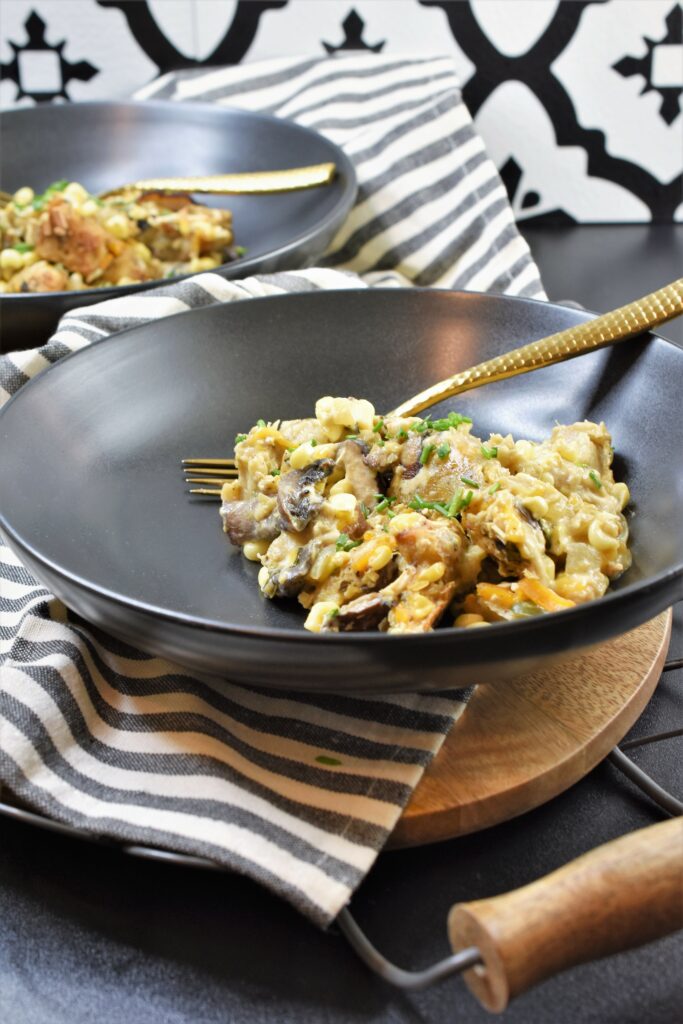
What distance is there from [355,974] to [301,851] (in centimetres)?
12

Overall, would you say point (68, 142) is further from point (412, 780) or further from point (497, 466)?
point (412, 780)

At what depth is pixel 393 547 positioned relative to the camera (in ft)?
3.95

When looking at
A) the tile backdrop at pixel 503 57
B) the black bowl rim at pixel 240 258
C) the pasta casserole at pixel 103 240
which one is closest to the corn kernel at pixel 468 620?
the black bowl rim at pixel 240 258

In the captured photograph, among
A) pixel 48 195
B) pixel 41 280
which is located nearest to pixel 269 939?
pixel 41 280

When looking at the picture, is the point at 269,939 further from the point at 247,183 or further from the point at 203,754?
the point at 247,183

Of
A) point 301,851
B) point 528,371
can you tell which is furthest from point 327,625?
point 528,371

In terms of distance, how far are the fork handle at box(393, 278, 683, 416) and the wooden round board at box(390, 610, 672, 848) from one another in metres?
0.44

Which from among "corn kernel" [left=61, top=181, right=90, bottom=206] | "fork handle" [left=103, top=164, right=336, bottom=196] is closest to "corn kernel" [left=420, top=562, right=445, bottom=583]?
"fork handle" [left=103, top=164, right=336, bottom=196]

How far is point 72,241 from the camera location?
2057mm

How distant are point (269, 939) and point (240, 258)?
1.42 meters

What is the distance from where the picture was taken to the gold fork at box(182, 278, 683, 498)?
1.48m

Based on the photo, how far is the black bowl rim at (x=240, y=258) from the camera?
71.8 inches

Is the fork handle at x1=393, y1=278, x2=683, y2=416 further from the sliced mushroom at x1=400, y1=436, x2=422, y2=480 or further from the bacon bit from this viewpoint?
the bacon bit

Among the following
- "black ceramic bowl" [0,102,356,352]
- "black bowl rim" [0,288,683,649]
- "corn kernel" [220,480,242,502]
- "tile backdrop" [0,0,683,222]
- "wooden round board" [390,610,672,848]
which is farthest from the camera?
"tile backdrop" [0,0,683,222]
